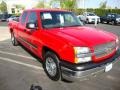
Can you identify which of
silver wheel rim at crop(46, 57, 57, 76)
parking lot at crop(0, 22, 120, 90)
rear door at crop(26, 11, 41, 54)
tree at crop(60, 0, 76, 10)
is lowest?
parking lot at crop(0, 22, 120, 90)

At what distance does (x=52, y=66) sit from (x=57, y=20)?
153 cm

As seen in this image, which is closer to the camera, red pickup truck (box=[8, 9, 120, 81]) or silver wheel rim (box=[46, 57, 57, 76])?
red pickup truck (box=[8, 9, 120, 81])

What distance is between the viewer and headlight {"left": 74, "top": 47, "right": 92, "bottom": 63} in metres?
4.40

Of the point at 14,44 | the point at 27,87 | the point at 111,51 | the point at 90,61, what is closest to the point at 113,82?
the point at 111,51

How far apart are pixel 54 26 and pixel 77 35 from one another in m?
1.07

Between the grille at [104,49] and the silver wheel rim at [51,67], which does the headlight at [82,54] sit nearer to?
the grille at [104,49]

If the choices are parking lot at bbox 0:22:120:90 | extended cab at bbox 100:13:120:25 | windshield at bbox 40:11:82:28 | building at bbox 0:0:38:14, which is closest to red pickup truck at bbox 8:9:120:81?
windshield at bbox 40:11:82:28

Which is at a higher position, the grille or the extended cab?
the extended cab

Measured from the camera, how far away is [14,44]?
9977mm

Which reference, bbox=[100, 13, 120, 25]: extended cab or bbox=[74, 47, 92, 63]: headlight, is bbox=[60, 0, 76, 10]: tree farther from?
bbox=[74, 47, 92, 63]: headlight

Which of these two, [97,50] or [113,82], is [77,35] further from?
[113,82]

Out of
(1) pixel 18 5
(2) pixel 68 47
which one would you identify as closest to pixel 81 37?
(2) pixel 68 47

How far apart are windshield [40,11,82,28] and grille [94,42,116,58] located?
1575mm

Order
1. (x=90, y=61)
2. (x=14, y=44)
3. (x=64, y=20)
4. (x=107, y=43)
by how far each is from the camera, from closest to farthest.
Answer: (x=90, y=61) < (x=107, y=43) < (x=64, y=20) < (x=14, y=44)
